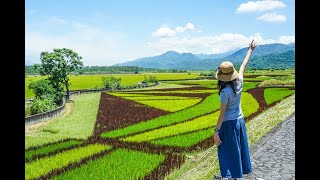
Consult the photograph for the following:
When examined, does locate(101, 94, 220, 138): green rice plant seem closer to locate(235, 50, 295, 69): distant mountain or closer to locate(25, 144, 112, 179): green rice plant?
locate(25, 144, 112, 179): green rice plant

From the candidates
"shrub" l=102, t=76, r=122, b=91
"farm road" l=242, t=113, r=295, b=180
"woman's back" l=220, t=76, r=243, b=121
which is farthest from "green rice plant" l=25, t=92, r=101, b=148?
"shrub" l=102, t=76, r=122, b=91

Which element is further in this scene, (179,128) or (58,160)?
(179,128)

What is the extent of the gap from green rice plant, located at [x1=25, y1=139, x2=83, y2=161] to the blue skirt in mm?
7009

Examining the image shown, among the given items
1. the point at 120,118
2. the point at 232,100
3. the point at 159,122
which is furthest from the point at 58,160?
the point at 120,118

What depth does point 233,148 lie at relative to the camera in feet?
13.8

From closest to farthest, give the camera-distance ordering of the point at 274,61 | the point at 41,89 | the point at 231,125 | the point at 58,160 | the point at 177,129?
the point at 231,125, the point at 58,160, the point at 177,129, the point at 41,89, the point at 274,61

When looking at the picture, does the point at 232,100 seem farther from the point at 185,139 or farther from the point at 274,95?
the point at 274,95

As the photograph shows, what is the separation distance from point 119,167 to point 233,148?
4.51 metres

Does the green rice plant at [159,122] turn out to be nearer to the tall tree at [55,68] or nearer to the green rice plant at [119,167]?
the green rice plant at [119,167]

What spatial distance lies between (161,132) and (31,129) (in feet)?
19.1

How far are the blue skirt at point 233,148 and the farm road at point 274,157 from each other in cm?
102

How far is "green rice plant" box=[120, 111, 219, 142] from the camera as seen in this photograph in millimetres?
12405
